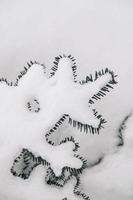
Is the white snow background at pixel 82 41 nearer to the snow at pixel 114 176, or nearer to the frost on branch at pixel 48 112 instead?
the snow at pixel 114 176

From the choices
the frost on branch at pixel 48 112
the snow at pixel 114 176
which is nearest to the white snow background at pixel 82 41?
the snow at pixel 114 176

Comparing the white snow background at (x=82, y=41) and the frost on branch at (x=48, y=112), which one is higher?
the white snow background at (x=82, y=41)

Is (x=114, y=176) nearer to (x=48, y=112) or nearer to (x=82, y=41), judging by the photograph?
(x=48, y=112)

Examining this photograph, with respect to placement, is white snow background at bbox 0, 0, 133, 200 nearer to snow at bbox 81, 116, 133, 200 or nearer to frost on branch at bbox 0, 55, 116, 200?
snow at bbox 81, 116, 133, 200

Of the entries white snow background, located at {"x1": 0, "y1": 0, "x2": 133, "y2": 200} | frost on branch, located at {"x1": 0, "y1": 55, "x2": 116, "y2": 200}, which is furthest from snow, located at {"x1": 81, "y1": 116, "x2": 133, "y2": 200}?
frost on branch, located at {"x1": 0, "y1": 55, "x2": 116, "y2": 200}

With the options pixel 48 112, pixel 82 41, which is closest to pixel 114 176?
pixel 48 112

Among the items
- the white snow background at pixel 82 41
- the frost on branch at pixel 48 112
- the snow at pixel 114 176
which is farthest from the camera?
the white snow background at pixel 82 41

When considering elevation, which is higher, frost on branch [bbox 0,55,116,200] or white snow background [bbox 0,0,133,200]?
white snow background [bbox 0,0,133,200]

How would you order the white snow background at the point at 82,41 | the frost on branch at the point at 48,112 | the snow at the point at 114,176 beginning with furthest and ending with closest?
the white snow background at the point at 82,41 < the snow at the point at 114,176 < the frost on branch at the point at 48,112
